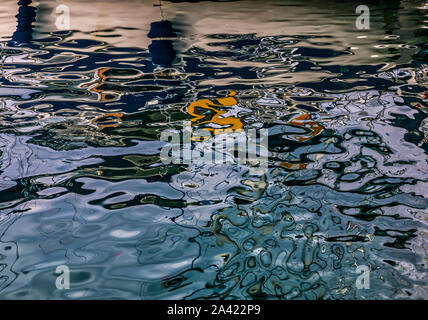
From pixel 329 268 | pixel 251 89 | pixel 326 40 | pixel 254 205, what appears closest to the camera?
pixel 329 268

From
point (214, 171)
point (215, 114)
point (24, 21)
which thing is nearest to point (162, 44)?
point (215, 114)

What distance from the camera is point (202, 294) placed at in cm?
271

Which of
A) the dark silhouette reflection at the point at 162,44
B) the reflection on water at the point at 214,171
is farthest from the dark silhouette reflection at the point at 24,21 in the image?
the dark silhouette reflection at the point at 162,44

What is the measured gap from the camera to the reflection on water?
2.88 metres

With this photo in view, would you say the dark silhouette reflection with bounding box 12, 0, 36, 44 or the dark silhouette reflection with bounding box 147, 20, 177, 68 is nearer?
the dark silhouette reflection with bounding box 147, 20, 177, 68

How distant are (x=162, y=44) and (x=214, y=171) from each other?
4.08 m

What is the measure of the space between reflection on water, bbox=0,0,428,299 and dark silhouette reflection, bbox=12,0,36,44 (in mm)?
313

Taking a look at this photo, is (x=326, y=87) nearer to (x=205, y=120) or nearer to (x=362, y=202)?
(x=205, y=120)

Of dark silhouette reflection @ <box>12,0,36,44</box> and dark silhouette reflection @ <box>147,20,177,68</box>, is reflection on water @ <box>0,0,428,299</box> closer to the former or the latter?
dark silhouette reflection @ <box>147,20,177,68</box>

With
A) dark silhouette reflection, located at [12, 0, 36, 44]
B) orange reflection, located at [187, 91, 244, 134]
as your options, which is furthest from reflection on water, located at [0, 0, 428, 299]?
dark silhouette reflection, located at [12, 0, 36, 44]

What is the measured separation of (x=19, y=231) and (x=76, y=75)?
3470mm

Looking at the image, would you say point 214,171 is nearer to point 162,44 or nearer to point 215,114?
point 215,114

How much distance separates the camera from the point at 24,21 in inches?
349
